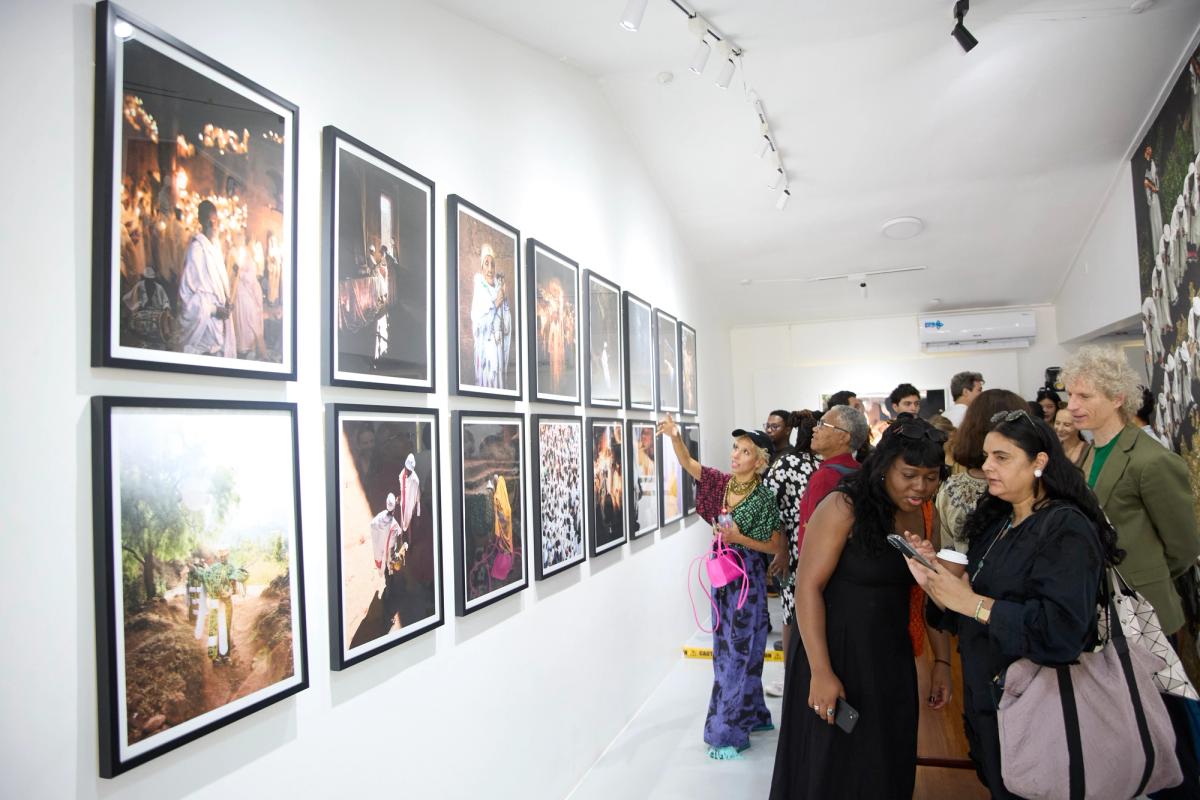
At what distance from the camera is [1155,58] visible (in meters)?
4.29

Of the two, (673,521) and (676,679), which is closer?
(676,679)

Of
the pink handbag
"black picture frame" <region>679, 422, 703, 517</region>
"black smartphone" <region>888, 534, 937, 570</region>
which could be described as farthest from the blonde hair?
"black picture frame" <region>679, 422, 703, 517</region>

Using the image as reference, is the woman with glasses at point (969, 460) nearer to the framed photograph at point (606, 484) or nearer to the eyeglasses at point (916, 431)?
the eyeglasses at point (916, 431)

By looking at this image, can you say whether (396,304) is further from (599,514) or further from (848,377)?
(848,377)

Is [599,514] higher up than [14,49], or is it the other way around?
[14,49]

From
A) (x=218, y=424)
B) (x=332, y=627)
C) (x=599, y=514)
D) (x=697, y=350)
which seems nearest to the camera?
(x=218, y=424)

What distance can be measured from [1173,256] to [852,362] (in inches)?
181

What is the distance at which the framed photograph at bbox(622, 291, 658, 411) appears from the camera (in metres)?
4.60

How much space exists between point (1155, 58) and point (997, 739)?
13.7ft

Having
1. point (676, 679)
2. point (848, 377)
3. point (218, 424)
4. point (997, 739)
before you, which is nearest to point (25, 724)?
point (218, 424)

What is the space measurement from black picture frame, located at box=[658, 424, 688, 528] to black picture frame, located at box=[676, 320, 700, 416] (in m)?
0.52

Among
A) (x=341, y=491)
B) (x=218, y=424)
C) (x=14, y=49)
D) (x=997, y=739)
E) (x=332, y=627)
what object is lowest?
(x=997, y=739)

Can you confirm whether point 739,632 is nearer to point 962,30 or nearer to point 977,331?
point 962,30

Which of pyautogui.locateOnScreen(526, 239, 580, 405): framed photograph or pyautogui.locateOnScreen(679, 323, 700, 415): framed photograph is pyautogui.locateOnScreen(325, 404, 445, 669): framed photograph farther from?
pyautogui.locateOnScreen(679, 323, 700, 415): framed photograph
